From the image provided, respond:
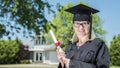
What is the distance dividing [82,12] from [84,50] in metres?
0.73

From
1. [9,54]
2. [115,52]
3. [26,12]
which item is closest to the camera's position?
[26,12]

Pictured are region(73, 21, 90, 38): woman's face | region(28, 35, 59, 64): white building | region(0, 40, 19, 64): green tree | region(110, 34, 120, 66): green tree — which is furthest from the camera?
region(28, 35, 59, 64): white building

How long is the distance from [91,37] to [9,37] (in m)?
18.0

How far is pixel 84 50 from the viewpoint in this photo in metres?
6.10

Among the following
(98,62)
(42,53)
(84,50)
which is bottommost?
(42,53)

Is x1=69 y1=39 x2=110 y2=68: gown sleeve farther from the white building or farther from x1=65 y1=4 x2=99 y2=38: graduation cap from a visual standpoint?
the white building

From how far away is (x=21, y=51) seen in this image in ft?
257

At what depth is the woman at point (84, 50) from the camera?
5.91 m

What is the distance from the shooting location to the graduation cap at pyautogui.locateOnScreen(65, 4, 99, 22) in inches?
249

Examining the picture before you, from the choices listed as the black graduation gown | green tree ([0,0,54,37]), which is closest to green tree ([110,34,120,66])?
green tree ([0,0,54,37])

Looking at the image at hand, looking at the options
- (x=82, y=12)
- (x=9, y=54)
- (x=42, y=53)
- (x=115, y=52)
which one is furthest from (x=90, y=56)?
(x=42, y=53)

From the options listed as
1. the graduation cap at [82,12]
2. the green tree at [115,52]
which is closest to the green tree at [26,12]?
the graduation cap at [82,12]

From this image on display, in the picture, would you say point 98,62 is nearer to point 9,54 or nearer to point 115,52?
point 115,52

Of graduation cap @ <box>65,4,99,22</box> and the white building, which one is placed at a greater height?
graduation cap @ <box>65,4,99,22</box>
